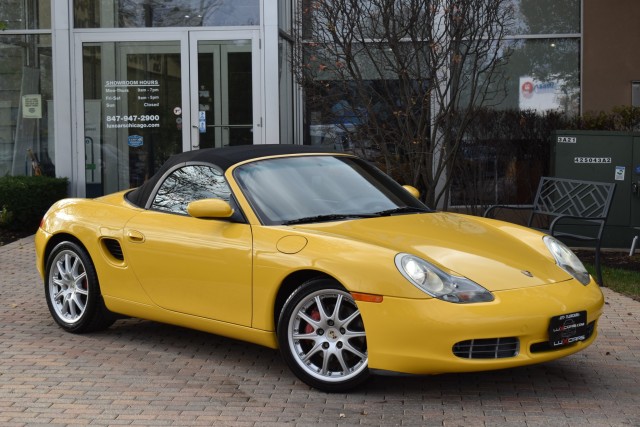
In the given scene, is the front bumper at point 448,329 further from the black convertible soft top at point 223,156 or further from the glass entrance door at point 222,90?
the glass entrance door at point 222,90

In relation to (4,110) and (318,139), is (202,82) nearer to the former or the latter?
(318,139)

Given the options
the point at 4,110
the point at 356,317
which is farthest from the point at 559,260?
the point at 4,110

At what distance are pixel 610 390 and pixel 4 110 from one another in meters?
11.8

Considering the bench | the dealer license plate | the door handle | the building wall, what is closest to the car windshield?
the door handle

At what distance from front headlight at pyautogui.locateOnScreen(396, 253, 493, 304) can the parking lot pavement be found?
62 centimetres

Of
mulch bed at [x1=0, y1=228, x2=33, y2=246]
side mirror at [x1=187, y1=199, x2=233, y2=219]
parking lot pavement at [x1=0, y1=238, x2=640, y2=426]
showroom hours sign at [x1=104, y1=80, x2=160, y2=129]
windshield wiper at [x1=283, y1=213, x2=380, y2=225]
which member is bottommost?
parking lot pavement at [x1=0, y1=238, x2=640, y2=426]

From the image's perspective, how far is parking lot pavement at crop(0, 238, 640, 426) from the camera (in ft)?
16.4

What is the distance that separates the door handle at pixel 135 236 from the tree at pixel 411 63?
523 centimetres

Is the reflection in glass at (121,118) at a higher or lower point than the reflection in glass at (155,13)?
lower

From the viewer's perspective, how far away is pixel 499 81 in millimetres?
14531

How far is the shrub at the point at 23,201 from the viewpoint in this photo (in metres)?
12.9

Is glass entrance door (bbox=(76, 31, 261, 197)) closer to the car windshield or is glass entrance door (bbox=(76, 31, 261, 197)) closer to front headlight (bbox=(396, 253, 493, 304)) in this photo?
the car windshield

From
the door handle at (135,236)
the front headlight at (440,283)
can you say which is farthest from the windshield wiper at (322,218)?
the door handle at (135,236)

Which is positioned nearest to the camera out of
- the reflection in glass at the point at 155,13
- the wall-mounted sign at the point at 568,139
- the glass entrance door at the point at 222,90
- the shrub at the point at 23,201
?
the wall-mounted sign at the point at 568,139
